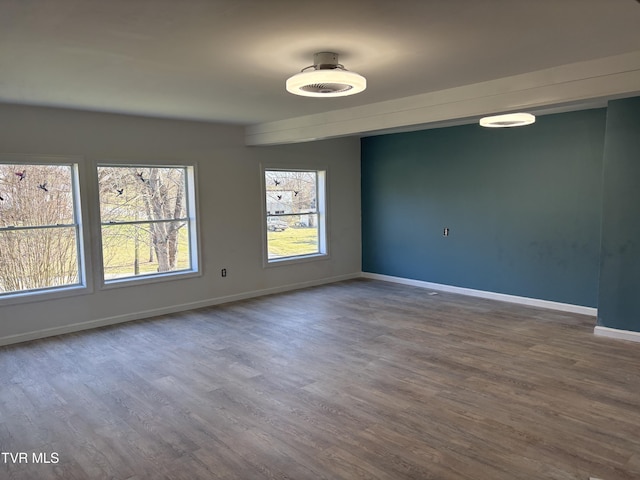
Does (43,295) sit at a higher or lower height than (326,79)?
lower

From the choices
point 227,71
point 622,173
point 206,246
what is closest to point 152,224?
point 206,246

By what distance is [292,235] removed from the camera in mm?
7426

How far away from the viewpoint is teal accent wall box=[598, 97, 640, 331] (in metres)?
4.38

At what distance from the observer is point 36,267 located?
5020mm

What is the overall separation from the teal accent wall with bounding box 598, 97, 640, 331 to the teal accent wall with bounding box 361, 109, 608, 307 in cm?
92

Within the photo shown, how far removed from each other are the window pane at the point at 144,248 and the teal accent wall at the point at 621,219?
4883 millimetres

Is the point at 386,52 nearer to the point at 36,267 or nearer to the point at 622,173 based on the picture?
the point at 622,173

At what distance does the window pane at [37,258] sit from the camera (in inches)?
190

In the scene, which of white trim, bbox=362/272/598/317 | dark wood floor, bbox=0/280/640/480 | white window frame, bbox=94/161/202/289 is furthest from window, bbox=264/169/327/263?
dark wood floor, bbox=0/280/640/480

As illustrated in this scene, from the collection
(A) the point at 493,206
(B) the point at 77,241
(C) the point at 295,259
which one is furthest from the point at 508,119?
(B) the point at 77,241

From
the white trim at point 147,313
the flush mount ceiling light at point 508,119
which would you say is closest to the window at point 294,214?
the white trim at point 147,313

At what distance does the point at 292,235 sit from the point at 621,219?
14.6 ft

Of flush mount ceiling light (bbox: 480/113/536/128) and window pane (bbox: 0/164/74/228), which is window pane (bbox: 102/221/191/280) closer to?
window pane (bbox: 0/164/74/228)

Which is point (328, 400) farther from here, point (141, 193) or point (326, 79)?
point (141, 193)
